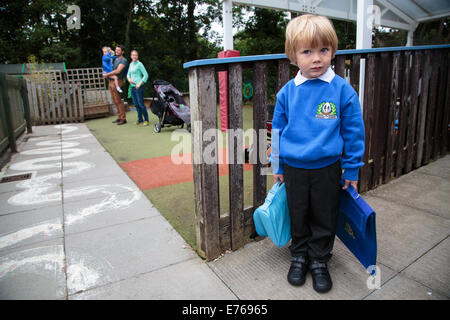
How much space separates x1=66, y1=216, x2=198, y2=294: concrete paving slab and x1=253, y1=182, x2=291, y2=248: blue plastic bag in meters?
0.64

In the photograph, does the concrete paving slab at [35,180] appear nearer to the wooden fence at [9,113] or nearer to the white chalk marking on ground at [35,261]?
the wooden fence at [9,113]

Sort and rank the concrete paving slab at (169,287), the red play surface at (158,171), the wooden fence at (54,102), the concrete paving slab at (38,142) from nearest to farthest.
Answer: the concrete paving slab at (169,287) < the red play surface at (158,171) < the concrete paving slab at (38,142) < the wooden fence at (54,102)

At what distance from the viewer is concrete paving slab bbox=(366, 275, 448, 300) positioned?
1.81m

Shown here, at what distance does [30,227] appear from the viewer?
2.98m

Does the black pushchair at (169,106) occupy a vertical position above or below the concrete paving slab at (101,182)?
above

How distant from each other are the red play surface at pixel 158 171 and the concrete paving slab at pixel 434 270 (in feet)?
8.98

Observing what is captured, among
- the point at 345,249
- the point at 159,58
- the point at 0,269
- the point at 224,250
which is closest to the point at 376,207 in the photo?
the point at 345,249

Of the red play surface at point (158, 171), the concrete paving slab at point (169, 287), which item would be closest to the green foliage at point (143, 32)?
the red play surface at point (158, 171)

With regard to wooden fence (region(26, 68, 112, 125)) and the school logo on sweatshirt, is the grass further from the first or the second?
the school logo on sweatshirt

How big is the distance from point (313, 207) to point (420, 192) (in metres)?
1.97

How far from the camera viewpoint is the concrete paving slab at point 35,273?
2.01m

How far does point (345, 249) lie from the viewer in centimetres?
236

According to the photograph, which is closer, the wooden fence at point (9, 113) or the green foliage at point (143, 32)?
the wooden fence at point (9, 113)
